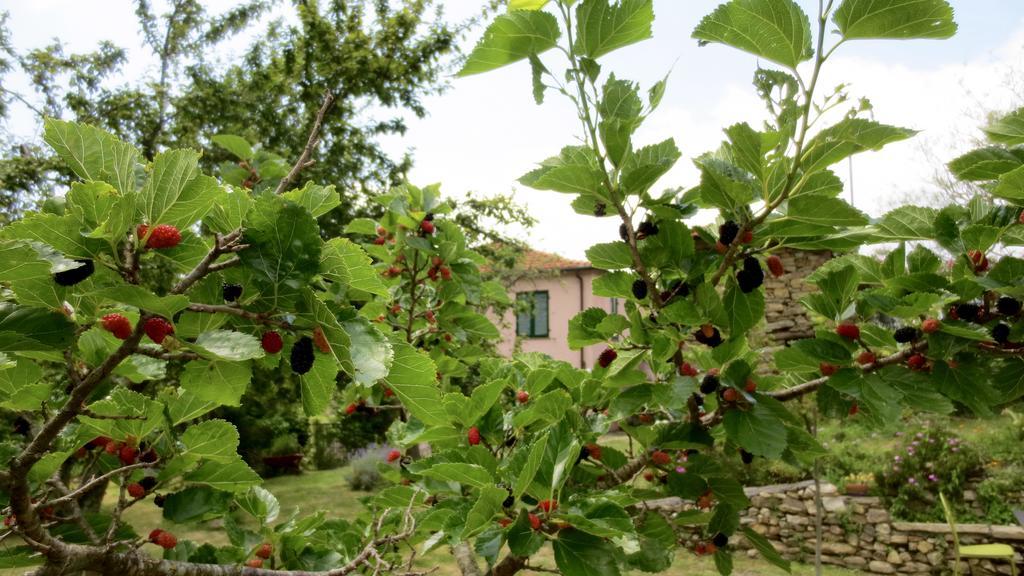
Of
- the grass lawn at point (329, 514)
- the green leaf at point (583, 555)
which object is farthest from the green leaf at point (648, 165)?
the grass lawn at point (329, 514)

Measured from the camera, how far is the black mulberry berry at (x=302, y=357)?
80cm

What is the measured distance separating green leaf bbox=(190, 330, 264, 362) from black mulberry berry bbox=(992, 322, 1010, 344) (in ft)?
4.56

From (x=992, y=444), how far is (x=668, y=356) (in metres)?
9.61

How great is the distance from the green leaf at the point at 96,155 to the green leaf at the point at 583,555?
0.97m

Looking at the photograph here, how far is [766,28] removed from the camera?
1000 mm

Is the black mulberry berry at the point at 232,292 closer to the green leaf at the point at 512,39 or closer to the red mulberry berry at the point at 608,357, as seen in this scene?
the green leaf at the point at 512,39

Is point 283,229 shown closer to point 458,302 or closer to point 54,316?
point 54,316

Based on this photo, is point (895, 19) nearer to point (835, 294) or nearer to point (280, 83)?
point (835, 294)

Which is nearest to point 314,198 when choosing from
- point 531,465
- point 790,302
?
point 531,465

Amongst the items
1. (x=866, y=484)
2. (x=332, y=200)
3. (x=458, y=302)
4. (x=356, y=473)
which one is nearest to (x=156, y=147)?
(x=356, y=473)

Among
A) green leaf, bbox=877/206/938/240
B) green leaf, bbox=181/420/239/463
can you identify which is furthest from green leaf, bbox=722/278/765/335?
green leaf, bbox=181/420/239/463

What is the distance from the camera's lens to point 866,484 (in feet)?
26.9

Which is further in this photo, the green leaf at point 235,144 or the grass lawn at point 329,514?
the grass lawn at point 329,514

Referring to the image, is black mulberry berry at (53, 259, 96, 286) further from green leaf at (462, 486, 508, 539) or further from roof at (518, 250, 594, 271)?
roof at (518, 250, 594, 271)
